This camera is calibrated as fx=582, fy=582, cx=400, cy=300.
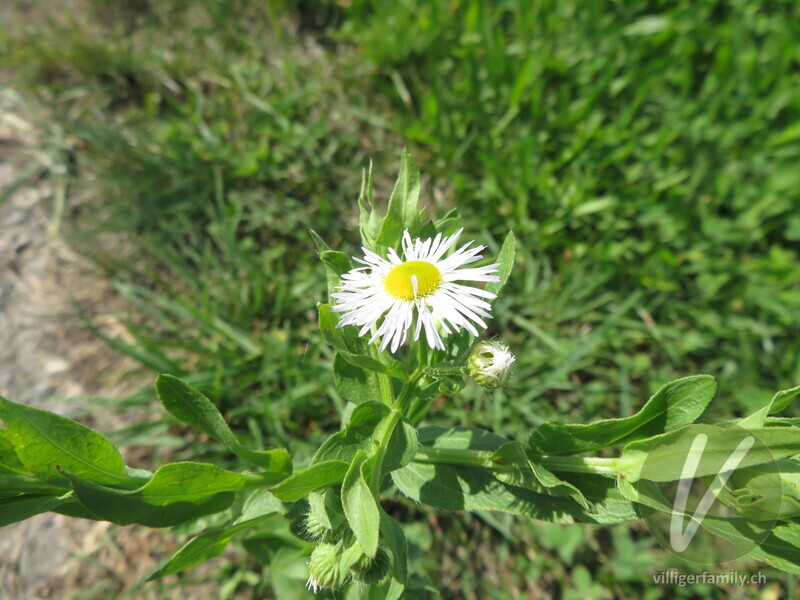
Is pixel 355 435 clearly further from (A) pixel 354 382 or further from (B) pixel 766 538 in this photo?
(B) pixel 766 538

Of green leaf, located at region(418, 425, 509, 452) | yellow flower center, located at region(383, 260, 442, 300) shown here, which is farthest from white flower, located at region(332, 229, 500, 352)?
green leaf, located at region(418, 425, 509, 452)

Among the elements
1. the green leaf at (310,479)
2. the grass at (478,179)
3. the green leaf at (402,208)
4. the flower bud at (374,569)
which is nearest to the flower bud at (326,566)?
the flower bud at (374,569)

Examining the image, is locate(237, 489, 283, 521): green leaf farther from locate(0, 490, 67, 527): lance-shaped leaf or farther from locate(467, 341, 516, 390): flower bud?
locate(467, 341, 516, 390): flower bud

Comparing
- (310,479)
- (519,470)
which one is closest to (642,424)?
(519,470)

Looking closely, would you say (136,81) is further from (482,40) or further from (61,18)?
(482,40)

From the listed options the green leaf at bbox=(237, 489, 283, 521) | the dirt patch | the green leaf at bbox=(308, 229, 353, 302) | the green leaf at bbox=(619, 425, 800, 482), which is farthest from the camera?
the dirt patch

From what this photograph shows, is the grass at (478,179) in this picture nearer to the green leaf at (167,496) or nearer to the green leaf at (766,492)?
the green leaf at (167,496)
